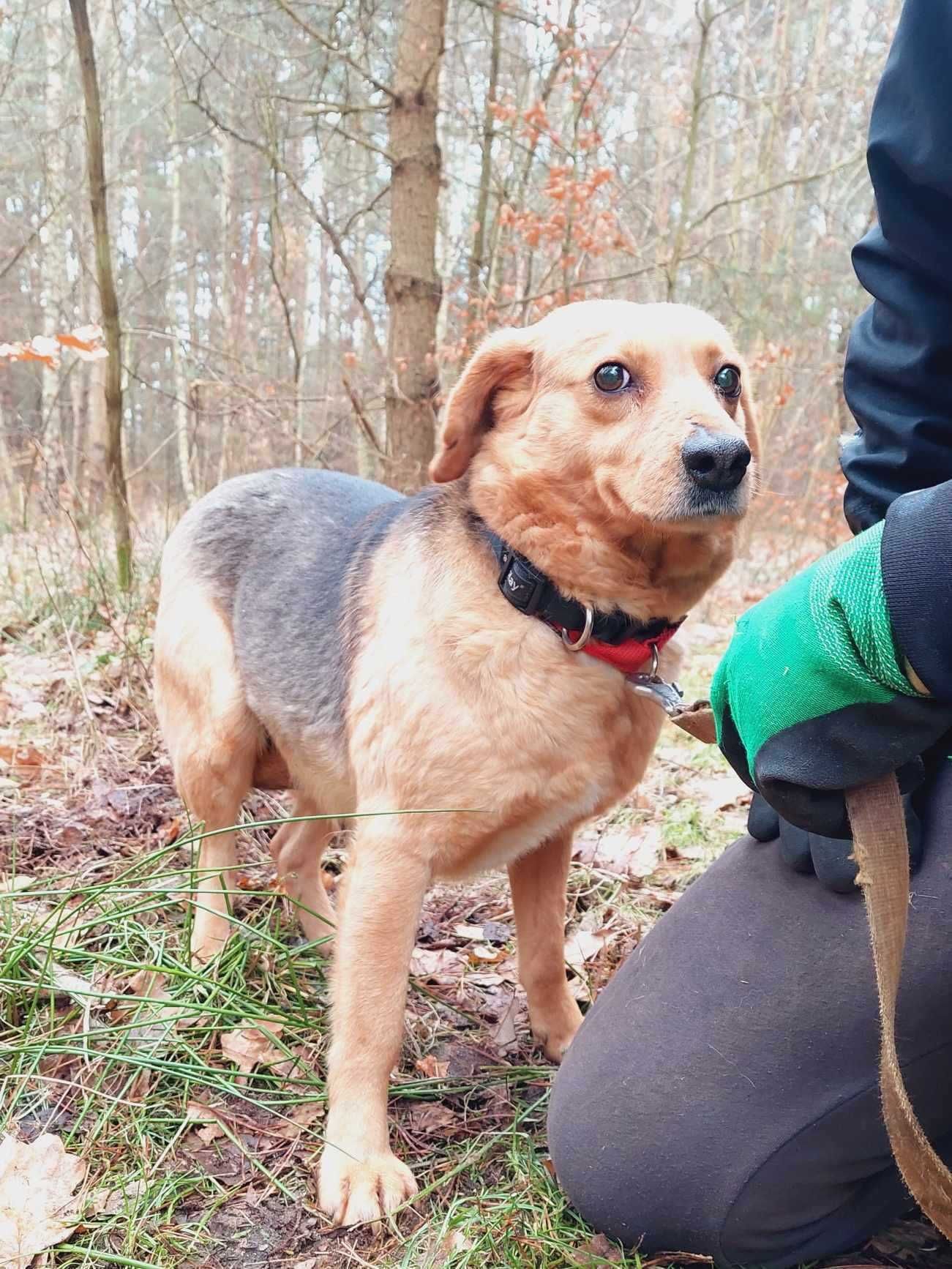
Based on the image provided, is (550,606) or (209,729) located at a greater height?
(550,606)

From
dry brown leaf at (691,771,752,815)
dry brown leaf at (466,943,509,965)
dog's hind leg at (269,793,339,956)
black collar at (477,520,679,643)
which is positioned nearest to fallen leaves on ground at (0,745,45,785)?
dog's hind leg at (269,793,339,956)

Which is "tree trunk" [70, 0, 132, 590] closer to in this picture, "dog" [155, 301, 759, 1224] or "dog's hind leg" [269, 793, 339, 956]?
"dog's hind leg" [269, 793, 339, 956]

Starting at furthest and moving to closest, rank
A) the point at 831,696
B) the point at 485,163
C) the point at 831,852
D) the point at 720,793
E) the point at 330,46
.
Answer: the point at 485,163, the point at 330,46, the point at 720,793, the point at 831,852, the point at 831,696

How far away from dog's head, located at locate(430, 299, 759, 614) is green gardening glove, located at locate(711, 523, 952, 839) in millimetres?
480

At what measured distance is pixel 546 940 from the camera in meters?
2.61

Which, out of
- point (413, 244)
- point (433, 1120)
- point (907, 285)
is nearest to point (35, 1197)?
point (433, 1120)

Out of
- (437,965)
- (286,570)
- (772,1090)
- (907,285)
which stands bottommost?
(437,965)

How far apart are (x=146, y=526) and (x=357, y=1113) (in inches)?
229

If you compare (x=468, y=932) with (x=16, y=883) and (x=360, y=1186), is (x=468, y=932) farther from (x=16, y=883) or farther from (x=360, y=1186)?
(x=16, y=883)

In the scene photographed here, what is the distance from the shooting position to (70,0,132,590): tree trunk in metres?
5.00

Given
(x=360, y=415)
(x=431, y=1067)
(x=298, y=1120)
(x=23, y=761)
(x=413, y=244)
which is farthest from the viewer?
(x=413, y=244)

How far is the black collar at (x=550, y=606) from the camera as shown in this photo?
220cm

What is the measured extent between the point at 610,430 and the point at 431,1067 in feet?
5.29

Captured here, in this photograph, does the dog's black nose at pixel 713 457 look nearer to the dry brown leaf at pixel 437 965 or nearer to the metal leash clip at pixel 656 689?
the metal leash clip at pixel 656 689
